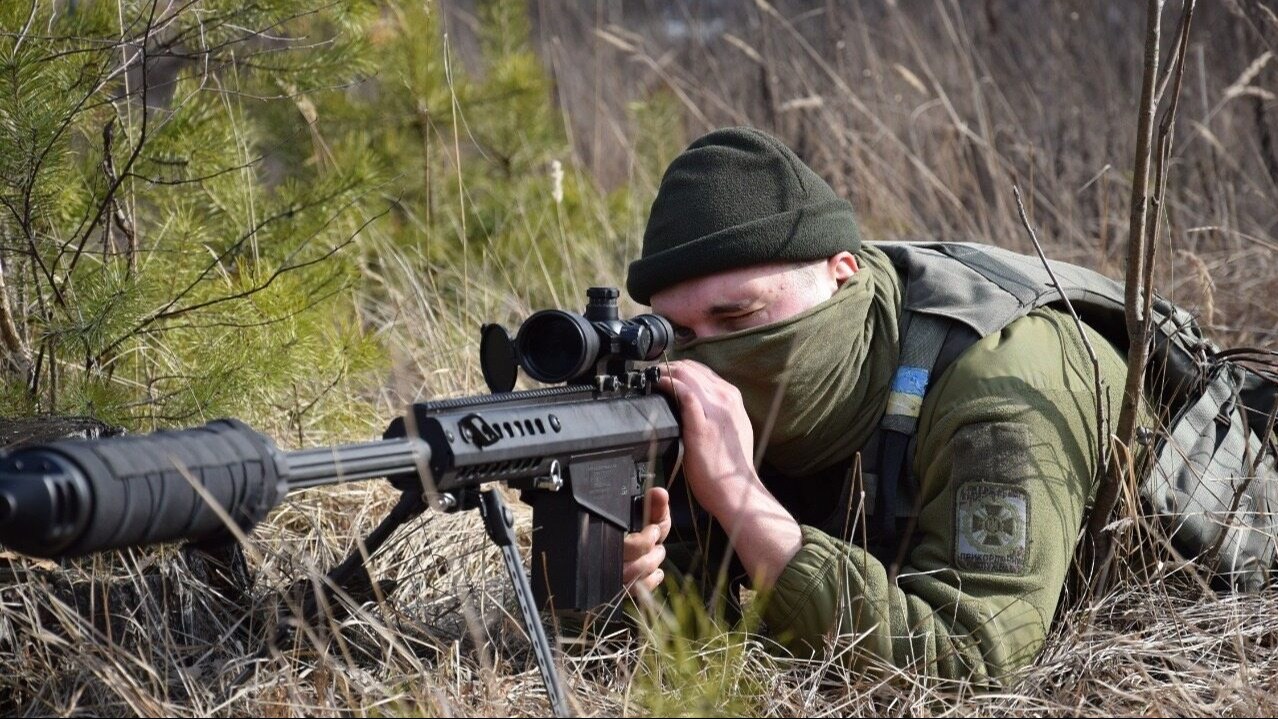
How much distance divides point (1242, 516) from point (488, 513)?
1.82 metres

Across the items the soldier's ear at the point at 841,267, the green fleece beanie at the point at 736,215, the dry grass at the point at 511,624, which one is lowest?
the dry grass at the point at 511,624

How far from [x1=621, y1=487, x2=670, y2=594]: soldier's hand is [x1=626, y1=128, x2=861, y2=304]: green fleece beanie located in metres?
0.52

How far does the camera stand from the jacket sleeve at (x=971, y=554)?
266 centimetres

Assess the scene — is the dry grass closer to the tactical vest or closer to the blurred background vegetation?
the blurred background vegetation

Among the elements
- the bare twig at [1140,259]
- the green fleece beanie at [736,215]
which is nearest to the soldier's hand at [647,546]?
the green fleece beanie at [736,215]

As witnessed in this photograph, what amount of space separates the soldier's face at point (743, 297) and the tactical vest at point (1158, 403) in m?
0.27

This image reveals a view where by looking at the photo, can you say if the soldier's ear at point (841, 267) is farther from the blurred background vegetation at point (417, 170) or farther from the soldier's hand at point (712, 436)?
the blurred background vegetation at point (417, 170)

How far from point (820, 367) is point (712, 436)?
324mm

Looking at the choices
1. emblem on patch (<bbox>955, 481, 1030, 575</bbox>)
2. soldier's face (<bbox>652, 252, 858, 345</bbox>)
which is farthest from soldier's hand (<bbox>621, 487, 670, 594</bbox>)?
emblem on patch (<bbox>955, 481, 1030, 575</bbox>)

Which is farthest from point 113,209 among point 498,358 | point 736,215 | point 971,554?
point 971,554

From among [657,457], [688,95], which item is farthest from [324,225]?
[688,95]

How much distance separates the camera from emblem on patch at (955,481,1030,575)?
8.79 feet

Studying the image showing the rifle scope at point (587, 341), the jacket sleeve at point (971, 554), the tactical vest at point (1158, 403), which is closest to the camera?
the rifle scope at point (587, 341)

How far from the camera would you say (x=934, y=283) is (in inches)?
120
